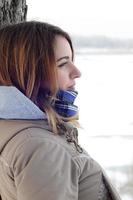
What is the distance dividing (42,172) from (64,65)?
383 millimetres

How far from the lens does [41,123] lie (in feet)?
4.25

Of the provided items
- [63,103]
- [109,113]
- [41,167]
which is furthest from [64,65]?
[109,113]

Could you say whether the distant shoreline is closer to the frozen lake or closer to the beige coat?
the frozen lake

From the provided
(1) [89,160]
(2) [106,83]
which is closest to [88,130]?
(2) [106,83]

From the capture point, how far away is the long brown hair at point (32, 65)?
1304mm

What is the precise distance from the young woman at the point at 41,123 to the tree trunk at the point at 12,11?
682 mm

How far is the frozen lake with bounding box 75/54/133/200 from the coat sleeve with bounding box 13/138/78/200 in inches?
93.5

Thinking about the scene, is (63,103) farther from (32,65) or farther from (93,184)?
(93,184)

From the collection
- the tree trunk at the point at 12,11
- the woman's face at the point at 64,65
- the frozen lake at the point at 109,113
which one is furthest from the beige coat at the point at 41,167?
the frozen lake at the point at 109,113

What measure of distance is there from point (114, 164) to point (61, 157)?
2.95 meters

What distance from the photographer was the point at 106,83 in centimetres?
583

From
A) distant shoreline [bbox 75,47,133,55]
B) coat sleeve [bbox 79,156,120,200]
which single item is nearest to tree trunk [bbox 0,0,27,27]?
coat sleeve [bbox 79,156,120,200]

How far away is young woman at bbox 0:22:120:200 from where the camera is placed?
1.17m

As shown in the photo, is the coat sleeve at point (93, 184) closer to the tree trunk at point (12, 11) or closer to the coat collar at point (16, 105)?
the coat collar at point (16, 105)
